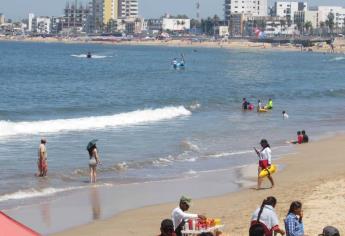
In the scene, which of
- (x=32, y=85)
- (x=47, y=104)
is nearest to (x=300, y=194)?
(x=47, y=104)

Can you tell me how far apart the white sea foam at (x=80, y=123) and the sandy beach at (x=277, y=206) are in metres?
13.0

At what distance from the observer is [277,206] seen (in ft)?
51.1

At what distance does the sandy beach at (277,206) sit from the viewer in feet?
45.9

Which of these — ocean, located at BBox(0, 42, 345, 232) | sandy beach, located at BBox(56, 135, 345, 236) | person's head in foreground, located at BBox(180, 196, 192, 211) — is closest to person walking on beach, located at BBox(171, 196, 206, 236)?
person's head in foreground, located at BBox(180, 196, 192, 211)

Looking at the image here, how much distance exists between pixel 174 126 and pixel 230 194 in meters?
16.8

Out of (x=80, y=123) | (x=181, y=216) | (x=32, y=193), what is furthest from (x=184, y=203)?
(x=80, y=123)

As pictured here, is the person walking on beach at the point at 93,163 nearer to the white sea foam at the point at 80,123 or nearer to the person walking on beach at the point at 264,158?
the person walking on beach at the point at 264,158

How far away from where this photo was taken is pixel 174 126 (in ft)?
114

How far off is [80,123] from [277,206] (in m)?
20.8

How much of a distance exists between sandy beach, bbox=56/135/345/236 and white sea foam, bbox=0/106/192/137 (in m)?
13.0

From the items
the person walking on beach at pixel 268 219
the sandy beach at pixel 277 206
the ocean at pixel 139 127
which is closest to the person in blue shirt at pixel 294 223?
the person walking on beach at pixel 268 219

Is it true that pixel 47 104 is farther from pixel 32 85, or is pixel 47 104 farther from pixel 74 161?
pixel 74 161

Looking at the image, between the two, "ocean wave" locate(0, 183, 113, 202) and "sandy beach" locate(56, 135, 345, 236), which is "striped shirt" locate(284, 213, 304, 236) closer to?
"sandy beach" locate(56, 135, 345, 236)

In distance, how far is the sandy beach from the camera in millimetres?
13992
